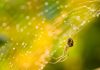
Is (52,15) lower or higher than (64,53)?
higher

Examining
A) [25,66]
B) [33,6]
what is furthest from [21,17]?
[25,66]

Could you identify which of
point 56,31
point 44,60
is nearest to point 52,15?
point 56,31

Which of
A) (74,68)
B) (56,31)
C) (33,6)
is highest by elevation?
(33,6)

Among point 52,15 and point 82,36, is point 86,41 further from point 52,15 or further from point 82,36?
point 52,15

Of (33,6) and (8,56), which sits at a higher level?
(33,6)

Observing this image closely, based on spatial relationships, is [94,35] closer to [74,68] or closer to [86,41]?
[86,41]

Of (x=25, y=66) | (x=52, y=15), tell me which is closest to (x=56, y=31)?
(x=52, y=15)

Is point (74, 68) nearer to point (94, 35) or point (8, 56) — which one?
point (94, 35)

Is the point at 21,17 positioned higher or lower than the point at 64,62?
higher
